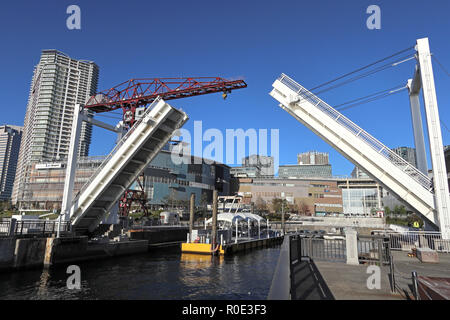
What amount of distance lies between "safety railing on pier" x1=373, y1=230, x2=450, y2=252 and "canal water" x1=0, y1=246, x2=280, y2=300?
24.1 feet

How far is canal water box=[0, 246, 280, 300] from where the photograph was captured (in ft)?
38.7

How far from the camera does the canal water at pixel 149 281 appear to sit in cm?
1178

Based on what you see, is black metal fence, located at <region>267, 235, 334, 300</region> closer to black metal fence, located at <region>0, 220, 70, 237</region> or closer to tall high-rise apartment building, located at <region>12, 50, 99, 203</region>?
black metal fence, located at <region>0, 220, 70, 237</region>

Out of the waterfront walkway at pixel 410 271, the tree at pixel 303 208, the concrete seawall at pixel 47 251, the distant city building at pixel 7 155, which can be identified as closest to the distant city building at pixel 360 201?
the tree at pixel 303 208

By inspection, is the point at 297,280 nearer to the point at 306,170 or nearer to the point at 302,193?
the point at 302,193

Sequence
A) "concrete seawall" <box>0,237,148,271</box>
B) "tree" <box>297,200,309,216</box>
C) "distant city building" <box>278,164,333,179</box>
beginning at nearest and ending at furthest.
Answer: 1. "concrete seawall" <box>0,237,148,271</box>
2. "tree" <box>297,200,309,216</box>
3. "distant city building" <box>278,164,333,179</box>

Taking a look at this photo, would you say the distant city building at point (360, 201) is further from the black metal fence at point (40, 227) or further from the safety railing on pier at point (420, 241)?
the black metal fence at point (40, 227)

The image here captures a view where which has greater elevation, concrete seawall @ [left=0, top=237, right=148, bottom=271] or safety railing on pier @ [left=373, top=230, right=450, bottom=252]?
safety railing on pier @ [left=373, top=230, right=450, bottom=252]

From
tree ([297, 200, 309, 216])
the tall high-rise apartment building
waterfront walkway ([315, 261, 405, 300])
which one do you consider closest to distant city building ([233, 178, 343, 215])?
tree ([297, 200, 309, 216])
